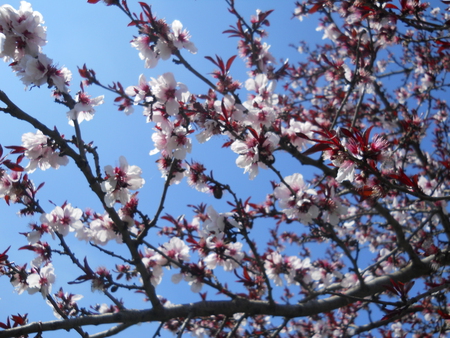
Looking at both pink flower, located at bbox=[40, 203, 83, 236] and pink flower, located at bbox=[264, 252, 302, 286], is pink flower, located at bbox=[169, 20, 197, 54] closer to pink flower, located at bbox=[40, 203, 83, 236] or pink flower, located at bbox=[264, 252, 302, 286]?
pink flower, located at bbox=[40, 203, 83, 236]

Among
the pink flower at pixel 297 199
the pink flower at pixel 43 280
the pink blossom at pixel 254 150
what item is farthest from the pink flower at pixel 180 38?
the pink flower at pixel 43 280

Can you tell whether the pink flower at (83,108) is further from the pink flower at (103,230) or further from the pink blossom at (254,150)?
the pink blossom at (254,150)

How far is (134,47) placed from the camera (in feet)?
7.46

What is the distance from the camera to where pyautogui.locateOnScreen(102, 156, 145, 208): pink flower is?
1.78 m

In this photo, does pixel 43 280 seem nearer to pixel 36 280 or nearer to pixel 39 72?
pixel 36 280

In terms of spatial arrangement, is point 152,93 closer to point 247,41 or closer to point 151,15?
point 151,15

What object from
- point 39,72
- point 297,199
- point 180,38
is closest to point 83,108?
point 39,72

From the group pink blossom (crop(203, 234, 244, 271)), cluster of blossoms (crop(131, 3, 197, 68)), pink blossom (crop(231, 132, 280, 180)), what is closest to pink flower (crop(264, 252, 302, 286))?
pink blossom (crop(203, 234, 244, 271))

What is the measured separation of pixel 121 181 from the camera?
1837 mm

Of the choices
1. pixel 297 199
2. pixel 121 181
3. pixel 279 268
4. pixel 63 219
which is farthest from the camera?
pixel 279 268

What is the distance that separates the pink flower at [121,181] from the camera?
1782mm

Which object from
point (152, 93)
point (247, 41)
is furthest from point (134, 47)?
point (247, 41)

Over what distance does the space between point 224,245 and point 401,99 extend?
17.4 ft

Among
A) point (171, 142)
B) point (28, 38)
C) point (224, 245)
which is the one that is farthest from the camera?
point (224, 245)
